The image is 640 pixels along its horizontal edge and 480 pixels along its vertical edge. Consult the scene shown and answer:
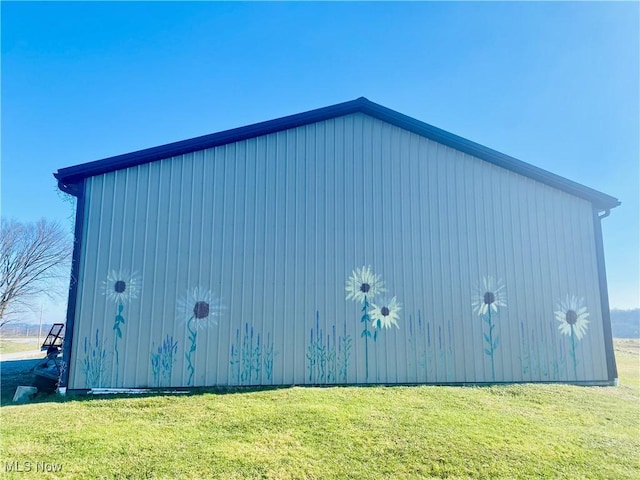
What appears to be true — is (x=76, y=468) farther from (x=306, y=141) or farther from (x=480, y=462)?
(x=306, y=141)

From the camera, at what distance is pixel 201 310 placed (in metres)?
7.71

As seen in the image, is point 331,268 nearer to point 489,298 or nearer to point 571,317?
point 489,298

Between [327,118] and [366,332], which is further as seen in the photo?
[327,118]

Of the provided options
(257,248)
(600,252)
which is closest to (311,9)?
(257,248)

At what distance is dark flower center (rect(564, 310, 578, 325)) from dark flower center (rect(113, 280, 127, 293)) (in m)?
9.55

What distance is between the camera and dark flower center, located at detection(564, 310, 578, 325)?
351 inches

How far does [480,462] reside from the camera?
4328 millimetres

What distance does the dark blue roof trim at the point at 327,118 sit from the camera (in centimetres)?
779

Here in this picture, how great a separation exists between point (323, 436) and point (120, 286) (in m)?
5.00

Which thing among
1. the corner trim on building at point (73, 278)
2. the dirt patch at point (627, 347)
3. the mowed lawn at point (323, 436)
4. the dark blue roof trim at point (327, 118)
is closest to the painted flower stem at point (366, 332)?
the mowed lawn at point (323, 436)

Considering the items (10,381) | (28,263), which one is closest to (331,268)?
(10,381)

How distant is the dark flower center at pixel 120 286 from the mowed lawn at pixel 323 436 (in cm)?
197

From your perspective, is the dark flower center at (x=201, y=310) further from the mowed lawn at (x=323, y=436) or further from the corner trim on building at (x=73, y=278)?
the corner trim on building at (x=73, y=278)

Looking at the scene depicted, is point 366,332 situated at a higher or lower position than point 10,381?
higher
